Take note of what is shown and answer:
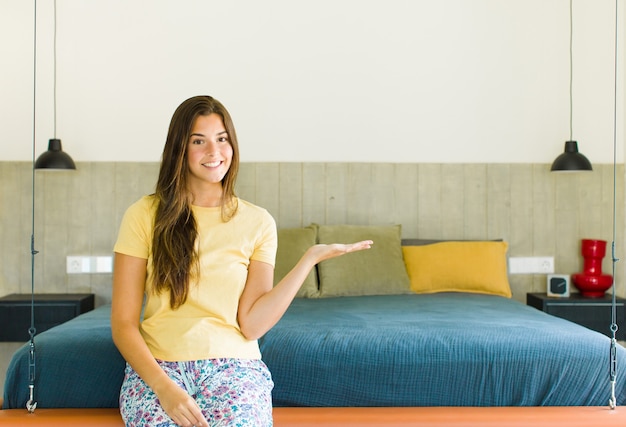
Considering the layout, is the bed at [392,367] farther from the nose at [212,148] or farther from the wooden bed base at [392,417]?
the nose at [212,148]

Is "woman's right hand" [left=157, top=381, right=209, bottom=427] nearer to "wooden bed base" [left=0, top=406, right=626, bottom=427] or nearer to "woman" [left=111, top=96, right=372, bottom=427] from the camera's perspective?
"woman" [left=111, top=96, right=372, bottom=427]

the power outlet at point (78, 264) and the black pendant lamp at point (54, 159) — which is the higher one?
the black pendant lamp at point (54, 159)

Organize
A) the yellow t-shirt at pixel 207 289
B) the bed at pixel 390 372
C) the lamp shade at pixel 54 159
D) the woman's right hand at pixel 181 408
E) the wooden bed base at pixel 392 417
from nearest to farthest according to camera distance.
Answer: the woman's right hand at pixel 181 408
the yellow t-shirt at pixel 207 289
the wooden bed base at pixel 392 417
the bed at pixel 390 372
the lamp shade at pixel 54 159

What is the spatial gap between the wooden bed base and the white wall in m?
2.21

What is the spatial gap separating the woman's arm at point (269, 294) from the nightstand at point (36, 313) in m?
2.12

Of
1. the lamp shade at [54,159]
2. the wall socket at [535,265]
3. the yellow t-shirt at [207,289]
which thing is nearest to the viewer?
the yellow t-shirt at [207,289]

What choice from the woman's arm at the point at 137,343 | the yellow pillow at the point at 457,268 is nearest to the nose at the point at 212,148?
the woman's arm at the point at 137,343

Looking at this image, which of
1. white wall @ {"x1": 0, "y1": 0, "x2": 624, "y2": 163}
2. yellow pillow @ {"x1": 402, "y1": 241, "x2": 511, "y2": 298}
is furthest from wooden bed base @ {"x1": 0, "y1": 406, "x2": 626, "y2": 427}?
white wall @ {"x1": 0, "y1": 0, "x2": 624, "y2": 163}

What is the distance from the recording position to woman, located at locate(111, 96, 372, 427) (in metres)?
1.82

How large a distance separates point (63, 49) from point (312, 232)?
6.01ft

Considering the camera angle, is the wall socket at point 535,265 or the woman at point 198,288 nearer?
the woman at point 198,288

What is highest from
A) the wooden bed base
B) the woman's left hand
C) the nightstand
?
the woman's left hand

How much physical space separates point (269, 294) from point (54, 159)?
7.72ft

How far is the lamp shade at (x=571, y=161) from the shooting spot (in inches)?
157
